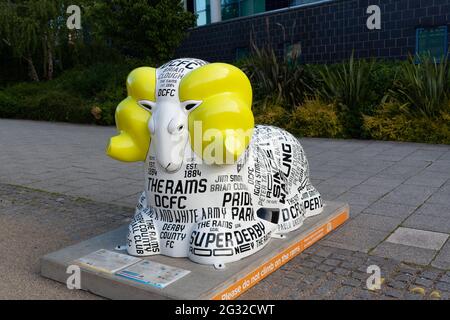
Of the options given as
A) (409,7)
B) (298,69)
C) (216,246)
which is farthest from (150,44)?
(216,246)

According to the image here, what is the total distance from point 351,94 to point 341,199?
16.8ft

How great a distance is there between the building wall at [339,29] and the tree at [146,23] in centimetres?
279

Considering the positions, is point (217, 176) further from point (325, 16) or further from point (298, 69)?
point (325, 16)

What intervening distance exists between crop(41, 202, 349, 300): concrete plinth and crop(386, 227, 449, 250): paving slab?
0.76m

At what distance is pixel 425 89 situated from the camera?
30.0 ft

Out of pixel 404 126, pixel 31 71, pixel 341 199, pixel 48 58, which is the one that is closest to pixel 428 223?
pixel 341 199

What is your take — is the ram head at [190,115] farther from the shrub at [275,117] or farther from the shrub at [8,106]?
the shrub at [8,106]

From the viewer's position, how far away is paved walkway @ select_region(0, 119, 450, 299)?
3.47 meters

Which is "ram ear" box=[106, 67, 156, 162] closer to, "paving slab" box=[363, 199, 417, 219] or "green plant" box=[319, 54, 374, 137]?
"paving slab" box=[363, 199, 417, 219]

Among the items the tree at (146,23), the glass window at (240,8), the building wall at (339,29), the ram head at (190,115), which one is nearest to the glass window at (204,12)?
the glass window at (240,8)

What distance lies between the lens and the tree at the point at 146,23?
13.5 m

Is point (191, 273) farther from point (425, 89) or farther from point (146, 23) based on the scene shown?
point (146, 23)

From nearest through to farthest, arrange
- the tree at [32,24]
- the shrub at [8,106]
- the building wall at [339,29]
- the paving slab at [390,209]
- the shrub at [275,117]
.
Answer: the paving slab at [390,209] < the shrub at [275,117] < the building wall at [339,29] < the shrub at [8,106] < the tree at [32,24]

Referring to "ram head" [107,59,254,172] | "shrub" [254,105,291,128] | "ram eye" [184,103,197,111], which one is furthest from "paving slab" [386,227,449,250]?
"shrub" [254,105,291,128]
